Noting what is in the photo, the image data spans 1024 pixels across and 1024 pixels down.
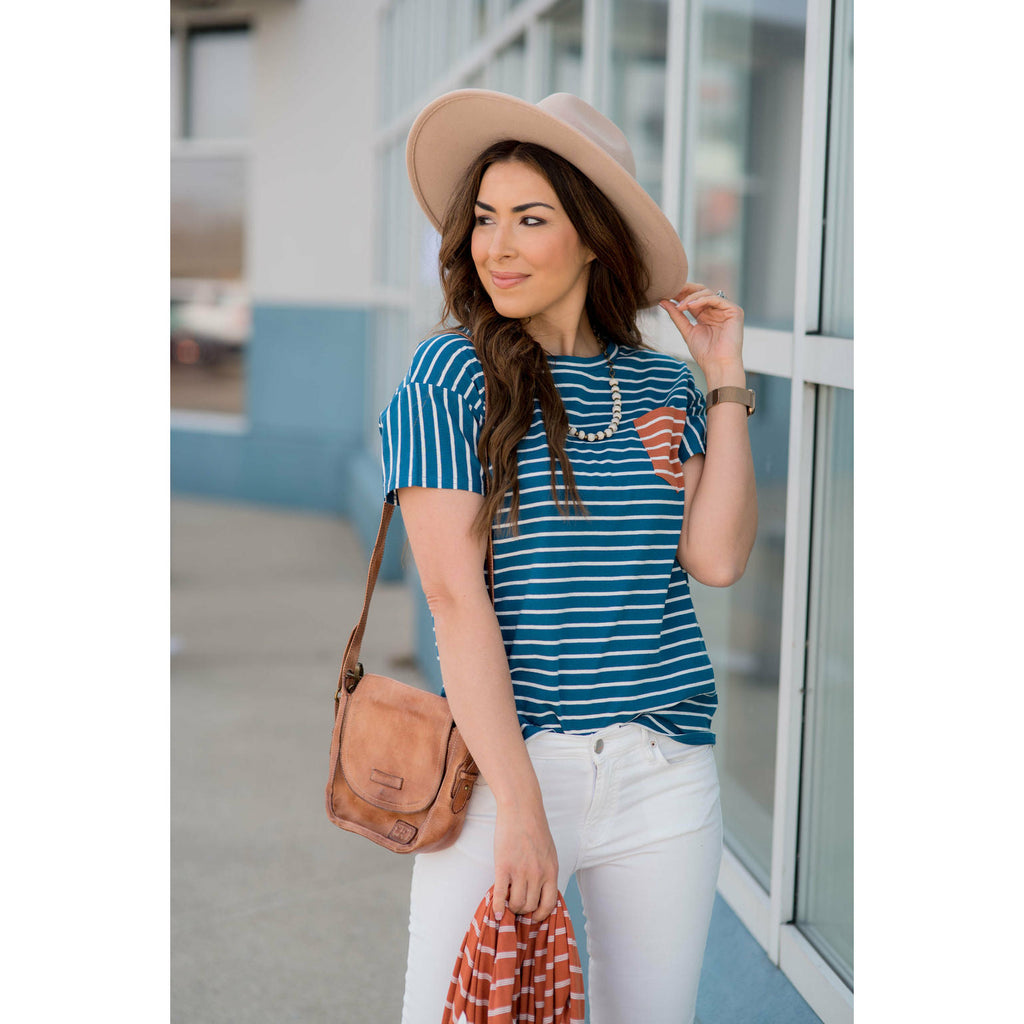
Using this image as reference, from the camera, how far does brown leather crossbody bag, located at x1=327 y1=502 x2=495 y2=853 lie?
139cm

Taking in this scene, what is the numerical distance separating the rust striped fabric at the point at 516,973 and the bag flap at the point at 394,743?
155 millimetres

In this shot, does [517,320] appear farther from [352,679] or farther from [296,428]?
[296,428]

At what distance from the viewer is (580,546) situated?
1396 mm

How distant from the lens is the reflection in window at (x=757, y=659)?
209 cm

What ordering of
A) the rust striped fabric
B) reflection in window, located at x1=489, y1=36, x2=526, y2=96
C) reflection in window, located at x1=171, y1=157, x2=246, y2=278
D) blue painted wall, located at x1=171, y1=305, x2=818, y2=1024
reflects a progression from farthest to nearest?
reflection in window, located at x1=171, y1=157, x2=246, y2=278 → blue painted wall, located at x1=171, y1=305, x2=818, y2=1024 → reflection in window, located at x1=489, y1=36, x2=526, y2=96 → the rust striped fabric

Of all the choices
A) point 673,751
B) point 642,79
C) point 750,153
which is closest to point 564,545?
point 673,751

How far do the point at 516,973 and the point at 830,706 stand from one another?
74 centimetres

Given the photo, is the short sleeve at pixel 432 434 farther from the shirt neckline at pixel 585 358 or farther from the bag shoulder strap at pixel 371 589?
the shirt neckline at pixel 585 358

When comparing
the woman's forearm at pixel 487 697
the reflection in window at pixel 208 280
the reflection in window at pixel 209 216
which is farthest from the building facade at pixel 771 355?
the reflection in window at pixel 208 280

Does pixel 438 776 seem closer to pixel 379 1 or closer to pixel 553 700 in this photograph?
pixel 553 700

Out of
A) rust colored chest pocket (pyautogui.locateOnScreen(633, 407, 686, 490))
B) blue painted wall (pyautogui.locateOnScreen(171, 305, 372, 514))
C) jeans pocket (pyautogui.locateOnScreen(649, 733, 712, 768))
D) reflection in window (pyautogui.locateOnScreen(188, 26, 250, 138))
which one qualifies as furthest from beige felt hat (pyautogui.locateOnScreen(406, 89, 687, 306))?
Answer: reflection in window (pyautogui.locateOnScreen(188, 26, 250, 138))

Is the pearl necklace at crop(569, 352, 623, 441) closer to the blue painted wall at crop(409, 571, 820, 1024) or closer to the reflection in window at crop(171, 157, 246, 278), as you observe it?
the blue painted wall at crop(409, 571, 820, 1024)

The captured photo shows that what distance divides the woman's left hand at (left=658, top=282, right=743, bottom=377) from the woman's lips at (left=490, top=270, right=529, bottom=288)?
0.26 m
